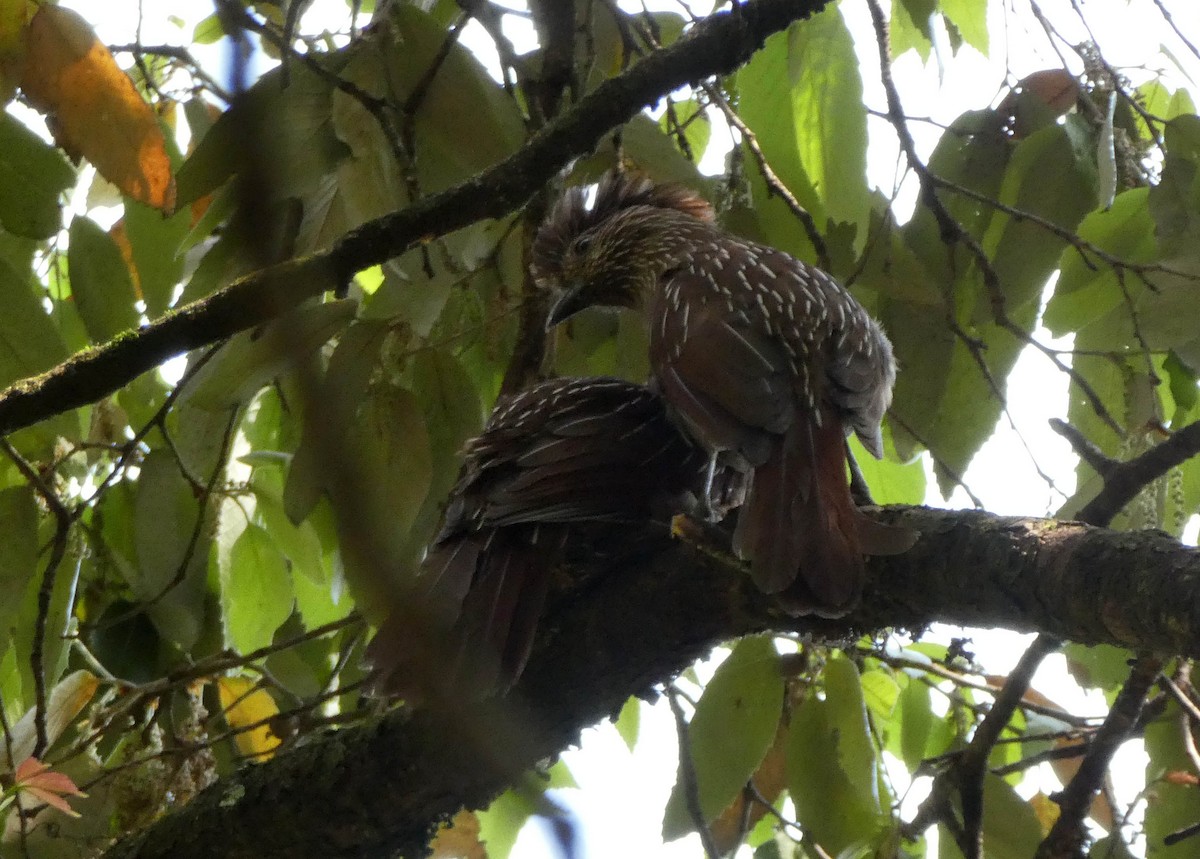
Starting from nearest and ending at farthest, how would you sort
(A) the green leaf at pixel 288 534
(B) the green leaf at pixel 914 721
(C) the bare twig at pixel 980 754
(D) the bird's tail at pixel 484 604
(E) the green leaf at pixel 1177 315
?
(D) the bird's tail at pixel 484 604, (C) the bare twig at pixel 980 754, (E) the green leaf at pixel 1177 315, (A) the green leaf at pixel 288 534, (B) the green leaf at pixel 914 721

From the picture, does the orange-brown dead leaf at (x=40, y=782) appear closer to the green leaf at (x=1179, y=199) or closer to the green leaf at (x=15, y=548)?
the green leaf at (x=15, y=548)

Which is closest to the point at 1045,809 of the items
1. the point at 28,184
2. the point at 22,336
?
the point at 22,336

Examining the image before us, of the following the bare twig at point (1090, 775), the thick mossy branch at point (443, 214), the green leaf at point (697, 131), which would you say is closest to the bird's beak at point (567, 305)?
the green leaf at point (697, 131)

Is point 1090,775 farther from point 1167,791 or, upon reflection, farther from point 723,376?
point 723,376

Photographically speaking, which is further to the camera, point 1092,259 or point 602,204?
point 602,204

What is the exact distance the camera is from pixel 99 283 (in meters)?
2.24

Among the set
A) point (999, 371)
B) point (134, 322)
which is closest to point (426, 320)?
point (134, 322)

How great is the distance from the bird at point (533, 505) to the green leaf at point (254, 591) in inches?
21.5

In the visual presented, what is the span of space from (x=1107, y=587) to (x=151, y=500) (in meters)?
1.73

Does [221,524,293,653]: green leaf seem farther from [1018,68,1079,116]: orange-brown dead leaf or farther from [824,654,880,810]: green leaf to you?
[1018,68,1079,116]: orange-brown dead leaf

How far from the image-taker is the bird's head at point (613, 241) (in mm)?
2951

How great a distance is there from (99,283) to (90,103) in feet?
1.47

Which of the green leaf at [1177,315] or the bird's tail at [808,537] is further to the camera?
the green leaf at [1177,315]

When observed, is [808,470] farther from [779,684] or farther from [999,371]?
[999,371]
